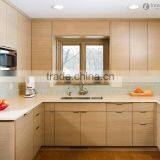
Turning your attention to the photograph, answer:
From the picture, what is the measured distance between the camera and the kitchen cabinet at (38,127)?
3.40 m

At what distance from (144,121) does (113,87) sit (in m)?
0.95

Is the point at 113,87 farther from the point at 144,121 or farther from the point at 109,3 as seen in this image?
the point at 109,3

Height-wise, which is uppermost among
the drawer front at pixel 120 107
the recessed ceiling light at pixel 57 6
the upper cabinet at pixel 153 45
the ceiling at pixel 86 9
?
the ceiling at pixel 86 9

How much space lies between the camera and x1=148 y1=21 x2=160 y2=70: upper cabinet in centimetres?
446

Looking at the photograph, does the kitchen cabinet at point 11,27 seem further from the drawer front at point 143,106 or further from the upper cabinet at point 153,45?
the upper cabinet at point 153,45

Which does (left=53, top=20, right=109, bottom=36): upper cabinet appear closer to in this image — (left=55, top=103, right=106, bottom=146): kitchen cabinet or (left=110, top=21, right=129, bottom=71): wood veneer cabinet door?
(left=110, top=21, right=129, bottom=71): wood veneer cabinet door

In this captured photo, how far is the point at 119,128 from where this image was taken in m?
3.91

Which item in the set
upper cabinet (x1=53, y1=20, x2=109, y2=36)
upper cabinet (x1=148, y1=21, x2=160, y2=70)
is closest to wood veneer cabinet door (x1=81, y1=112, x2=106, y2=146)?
upper cabinet (x1=148, y1=21, x2=160, y2=70)

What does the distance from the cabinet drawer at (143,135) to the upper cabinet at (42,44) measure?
1.83 m

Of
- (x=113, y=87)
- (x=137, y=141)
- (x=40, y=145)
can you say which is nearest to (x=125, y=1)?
(x=113, y=87)

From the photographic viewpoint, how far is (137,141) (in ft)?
12.8

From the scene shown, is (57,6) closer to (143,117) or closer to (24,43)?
(24,43)

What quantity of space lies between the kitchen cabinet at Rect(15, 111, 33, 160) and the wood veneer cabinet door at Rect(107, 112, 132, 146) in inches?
51.1

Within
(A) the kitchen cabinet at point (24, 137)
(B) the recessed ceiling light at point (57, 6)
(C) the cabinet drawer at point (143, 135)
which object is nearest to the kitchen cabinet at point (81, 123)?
(C) the cabinet drawer at point (143, 135)
